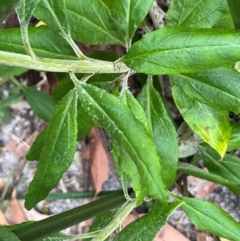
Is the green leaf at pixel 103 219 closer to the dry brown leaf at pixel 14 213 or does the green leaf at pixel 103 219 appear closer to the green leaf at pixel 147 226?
the green leaf at pixel 147 226

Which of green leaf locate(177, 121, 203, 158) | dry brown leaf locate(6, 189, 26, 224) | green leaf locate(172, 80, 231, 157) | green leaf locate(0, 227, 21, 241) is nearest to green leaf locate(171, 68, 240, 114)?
green leaf locate(172, 80, 231, 157)

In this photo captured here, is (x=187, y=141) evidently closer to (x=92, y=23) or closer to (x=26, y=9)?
(x=92, y=23)

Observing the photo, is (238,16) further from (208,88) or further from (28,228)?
(28,228)

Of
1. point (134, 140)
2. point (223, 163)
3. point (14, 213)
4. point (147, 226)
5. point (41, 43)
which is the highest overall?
point (41, 43)

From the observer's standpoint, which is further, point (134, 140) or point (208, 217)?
point (208, 217)

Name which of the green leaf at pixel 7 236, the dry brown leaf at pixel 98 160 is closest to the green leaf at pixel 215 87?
the green leaf at pixel 7 236

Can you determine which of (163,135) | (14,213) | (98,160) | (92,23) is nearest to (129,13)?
(92,23)
